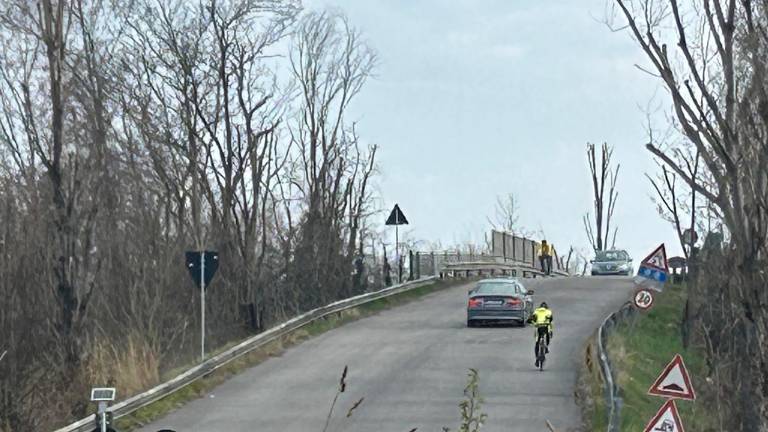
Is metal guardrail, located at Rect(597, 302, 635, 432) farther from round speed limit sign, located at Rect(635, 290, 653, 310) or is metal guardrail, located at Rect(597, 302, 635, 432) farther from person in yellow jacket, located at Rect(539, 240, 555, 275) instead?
person in yellow jacket, located at Rect(539, 240, 555, 275)

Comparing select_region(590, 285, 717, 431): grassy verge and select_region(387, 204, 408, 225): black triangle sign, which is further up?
select_region(387, 204, 408, 225): black triangle sign

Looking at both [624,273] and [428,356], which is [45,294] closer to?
[428,356]

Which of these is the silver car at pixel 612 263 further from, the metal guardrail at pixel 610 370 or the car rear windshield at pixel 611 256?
the metal guardrail at pixel 610 370

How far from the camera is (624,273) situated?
72938 mm

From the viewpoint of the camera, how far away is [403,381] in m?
31.3

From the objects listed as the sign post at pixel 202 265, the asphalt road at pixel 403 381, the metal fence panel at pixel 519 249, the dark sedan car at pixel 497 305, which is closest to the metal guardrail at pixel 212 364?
the asphalt road at pixel 403 381

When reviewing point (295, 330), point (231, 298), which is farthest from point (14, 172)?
point (295, 330)

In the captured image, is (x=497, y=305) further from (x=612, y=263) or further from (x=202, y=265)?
(x=612, y=263)

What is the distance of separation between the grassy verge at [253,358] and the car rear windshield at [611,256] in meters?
19.2

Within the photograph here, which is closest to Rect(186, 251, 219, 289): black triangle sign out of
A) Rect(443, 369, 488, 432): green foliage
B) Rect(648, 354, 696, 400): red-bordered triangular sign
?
Rect(648, 354, 696, 400): red-bordered triangular sign

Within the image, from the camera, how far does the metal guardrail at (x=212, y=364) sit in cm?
2533

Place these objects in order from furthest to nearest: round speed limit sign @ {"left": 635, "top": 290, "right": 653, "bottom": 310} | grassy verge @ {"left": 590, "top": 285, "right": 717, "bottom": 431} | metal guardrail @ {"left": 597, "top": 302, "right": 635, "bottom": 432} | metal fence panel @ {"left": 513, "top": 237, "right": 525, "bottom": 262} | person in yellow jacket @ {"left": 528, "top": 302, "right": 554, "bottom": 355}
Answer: metal fence panel @ {"left": 513, "top": 237, "right": 525, "bottom": 262} → round speed limit sign @ {"left": 635, "top": 290, "right": 653, "bottom": 310} → person in yellow jacket @ {"left": 528, "top": 302, "right": 554, "bottom": 355} → grassy verge @ {"left": 590, "top": 285, "right": 717, "bottom": 431} → metal guardrail @ {"left": 597, "top": 302, "right": 635, "bottom": 432}

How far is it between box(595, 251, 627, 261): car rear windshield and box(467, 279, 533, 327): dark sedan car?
31092mm

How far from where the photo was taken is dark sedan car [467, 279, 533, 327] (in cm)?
4247
